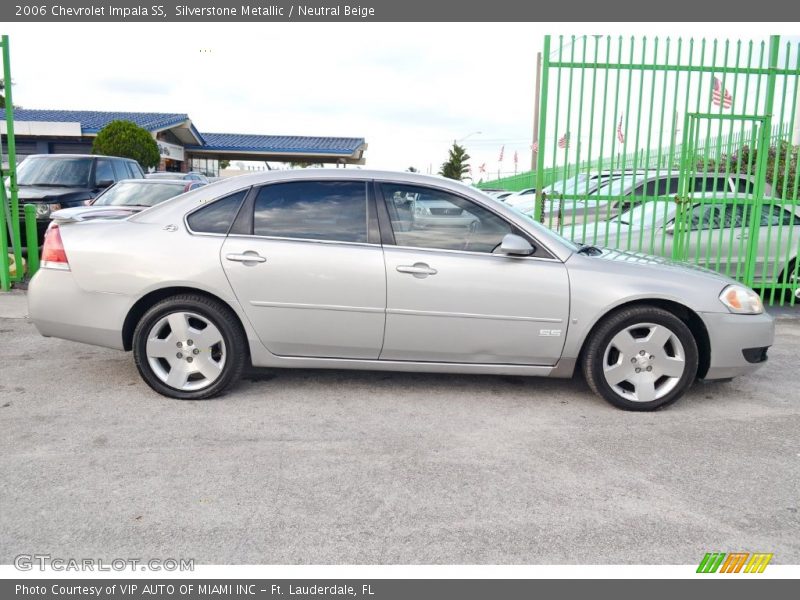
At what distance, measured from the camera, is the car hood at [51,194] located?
1082 cm

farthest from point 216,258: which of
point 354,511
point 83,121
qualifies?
point 83,121

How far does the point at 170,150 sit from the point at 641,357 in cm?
3089

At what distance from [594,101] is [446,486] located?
5.71 m

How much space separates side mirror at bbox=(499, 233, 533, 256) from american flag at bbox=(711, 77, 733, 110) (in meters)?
4.77

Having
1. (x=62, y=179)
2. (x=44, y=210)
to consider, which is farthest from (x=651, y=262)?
(x=62, y=179)

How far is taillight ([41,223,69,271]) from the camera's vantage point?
464 centimetres

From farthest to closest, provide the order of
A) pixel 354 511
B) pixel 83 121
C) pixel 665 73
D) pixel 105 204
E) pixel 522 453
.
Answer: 1. pixel 83 121
2. pixel 105 204
3. pixel 665 73
4. pixel 522 453
5. pixel 354 511

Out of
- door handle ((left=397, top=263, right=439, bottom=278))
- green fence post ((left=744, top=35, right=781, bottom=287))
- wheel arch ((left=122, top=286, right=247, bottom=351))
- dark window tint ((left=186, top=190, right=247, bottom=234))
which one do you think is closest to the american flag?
green fence post ((left=744, top=35, right=781, bottom=287))

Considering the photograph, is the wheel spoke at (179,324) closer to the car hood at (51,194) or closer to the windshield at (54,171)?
the car hood at (51,194)

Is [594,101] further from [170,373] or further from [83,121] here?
[83,121]

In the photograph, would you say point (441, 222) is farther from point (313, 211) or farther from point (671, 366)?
point (671, 366)

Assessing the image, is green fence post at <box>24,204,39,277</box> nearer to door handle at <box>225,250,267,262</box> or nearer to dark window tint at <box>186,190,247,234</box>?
dark window tint at <box>186,190,247,234</box>

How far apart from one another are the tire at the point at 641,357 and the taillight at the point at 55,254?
362cm

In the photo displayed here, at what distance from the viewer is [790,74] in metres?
8.05
